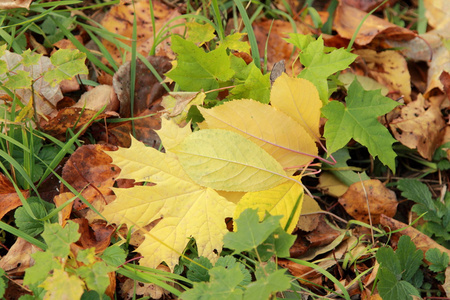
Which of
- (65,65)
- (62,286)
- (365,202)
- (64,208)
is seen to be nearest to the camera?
(62,286)

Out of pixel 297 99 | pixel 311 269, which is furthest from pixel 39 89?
pixel 311 269

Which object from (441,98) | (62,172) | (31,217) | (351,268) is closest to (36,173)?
(62,172)

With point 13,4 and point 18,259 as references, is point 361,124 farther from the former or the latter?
point 13,4

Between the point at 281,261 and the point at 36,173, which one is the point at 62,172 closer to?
the point at 36,173

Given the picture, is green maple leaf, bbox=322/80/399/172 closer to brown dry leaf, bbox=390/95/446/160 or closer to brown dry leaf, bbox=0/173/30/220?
brown dry leaf, bbox=390/95/446/160

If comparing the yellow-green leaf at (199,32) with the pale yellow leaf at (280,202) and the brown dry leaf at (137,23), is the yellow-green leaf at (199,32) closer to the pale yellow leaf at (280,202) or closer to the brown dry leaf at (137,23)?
the brown dry leaf at (137,23)

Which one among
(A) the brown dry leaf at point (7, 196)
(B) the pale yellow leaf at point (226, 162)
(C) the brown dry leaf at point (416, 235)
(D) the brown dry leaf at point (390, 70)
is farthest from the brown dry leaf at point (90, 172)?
(D) the brown dry leaf at point (390, 70)
